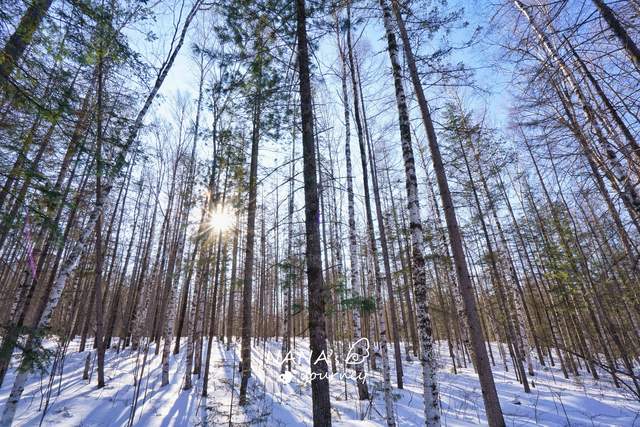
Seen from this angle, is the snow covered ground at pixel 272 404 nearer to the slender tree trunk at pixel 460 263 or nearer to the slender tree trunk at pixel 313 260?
the slender tree trunk at pixel 313 260

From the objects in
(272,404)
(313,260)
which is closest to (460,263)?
(313,260)

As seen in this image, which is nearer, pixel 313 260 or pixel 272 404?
pixel 313 260

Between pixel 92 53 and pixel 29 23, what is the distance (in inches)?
32.1

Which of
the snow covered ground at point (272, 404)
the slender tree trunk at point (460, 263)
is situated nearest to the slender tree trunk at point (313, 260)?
the snow covered ground at point (272, 404)

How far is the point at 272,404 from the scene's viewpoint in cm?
871

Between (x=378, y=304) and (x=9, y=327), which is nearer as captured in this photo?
(x=9, y=327)

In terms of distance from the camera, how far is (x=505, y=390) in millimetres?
12148

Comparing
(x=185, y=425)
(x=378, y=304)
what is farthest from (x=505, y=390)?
(x=185, y=425)

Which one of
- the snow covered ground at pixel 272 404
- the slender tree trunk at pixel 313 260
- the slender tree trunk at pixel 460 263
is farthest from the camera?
the snow covered ground at pixel 272 404

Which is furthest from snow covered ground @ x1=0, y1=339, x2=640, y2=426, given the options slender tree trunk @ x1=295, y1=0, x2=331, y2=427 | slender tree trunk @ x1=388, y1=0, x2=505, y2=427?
slender tree trunk @ x1=388, y1=0, x2=505, y2=427

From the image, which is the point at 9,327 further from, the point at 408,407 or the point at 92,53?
the point at 408,407

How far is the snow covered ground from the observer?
23.9ft

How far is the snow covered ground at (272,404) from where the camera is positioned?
7277mm

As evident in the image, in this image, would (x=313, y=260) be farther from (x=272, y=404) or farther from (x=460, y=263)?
(x=272, y=404)
